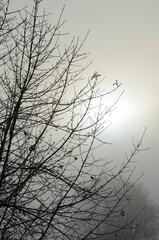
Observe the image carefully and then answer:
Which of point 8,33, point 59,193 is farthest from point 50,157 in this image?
point 8,33

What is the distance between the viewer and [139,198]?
29.7m

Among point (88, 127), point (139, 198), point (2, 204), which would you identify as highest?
point (139, 198)

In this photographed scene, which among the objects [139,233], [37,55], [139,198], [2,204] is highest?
[139,198]

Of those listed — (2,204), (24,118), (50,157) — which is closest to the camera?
(2,204)

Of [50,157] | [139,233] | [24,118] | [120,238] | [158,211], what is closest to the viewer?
[50,157]

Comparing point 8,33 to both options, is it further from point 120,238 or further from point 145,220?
point 145,220

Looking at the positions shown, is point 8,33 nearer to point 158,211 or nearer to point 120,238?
point 120,238

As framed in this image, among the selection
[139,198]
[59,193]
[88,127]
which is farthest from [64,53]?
[139,198]

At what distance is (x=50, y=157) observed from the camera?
4.79m

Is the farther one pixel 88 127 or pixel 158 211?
pixel 158 211

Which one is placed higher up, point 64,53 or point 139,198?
point 139,198

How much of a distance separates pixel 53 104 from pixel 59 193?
4.46 ft

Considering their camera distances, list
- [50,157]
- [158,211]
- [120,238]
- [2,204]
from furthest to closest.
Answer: [158,211], [120,238], [50,157], [2,204]

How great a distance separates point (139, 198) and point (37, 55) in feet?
87.4
